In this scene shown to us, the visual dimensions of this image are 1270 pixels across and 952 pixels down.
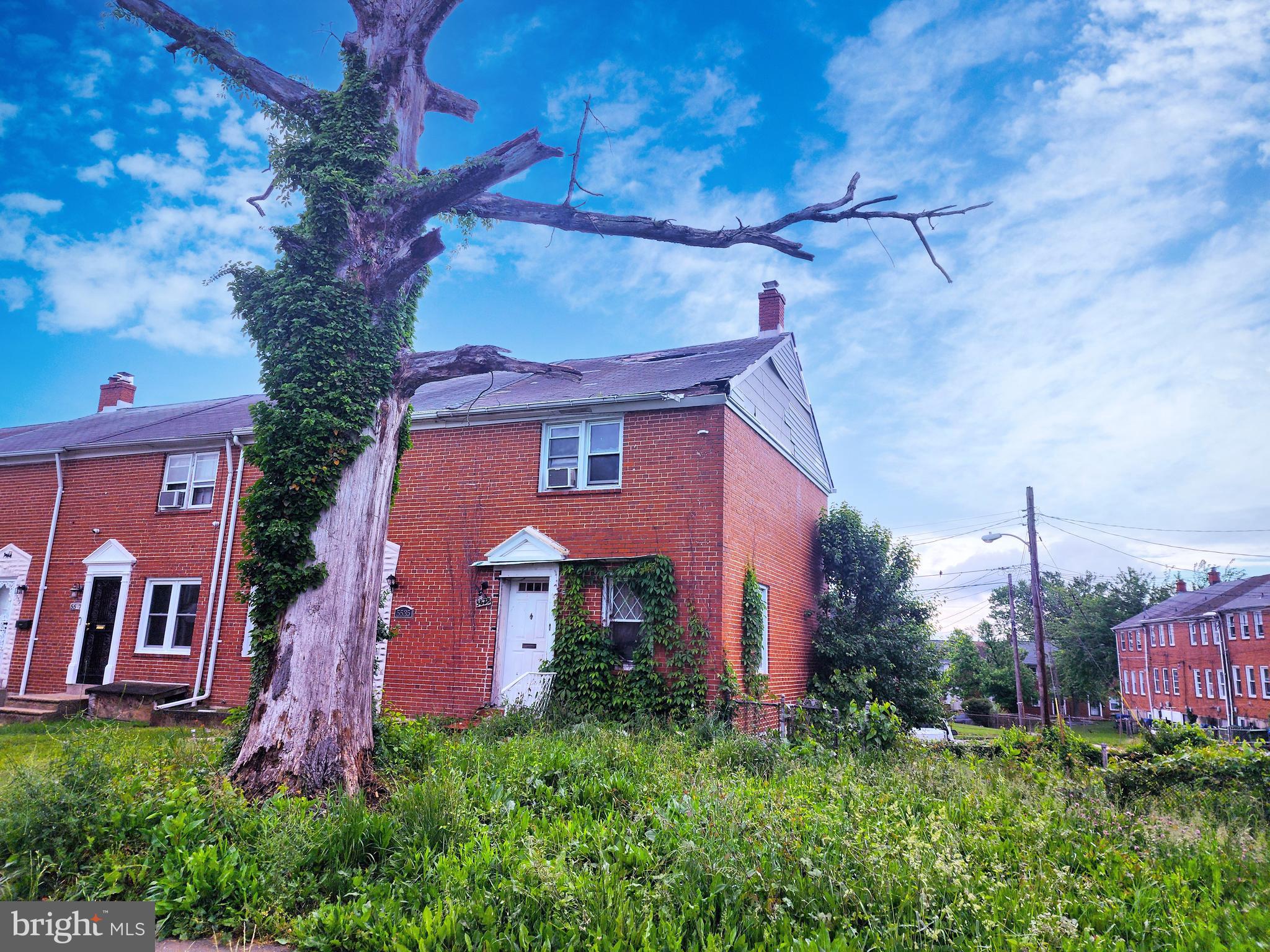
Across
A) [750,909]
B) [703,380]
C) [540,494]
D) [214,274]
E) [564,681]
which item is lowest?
[750,909]

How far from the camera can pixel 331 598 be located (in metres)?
6.92

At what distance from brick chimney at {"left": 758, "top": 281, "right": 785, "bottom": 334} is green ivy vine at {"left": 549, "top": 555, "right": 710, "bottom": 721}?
26.8ft

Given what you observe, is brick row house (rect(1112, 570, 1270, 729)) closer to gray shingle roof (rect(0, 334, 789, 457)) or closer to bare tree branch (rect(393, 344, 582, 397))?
gray shingle roof (rect(0, 334, 789, 457))

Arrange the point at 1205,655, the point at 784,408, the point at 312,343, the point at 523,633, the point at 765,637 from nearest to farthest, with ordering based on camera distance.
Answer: the point at 312,343
the point at 523,633
the point at 765,637
the point at 784,408
the point at 1205,655

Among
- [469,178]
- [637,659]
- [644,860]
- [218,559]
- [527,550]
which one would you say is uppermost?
[469,178]

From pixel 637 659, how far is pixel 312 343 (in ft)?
24.0

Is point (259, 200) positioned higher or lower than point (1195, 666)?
higher

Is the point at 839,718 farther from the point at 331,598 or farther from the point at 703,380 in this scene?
the point at 331,598

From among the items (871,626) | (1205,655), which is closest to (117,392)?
(871,626)

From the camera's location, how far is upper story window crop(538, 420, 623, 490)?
13.6m

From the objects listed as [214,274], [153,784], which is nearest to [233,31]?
[214,274]

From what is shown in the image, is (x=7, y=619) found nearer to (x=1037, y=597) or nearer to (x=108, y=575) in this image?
(x=108, y=575)

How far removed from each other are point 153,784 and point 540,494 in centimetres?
858

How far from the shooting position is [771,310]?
18.4 m
